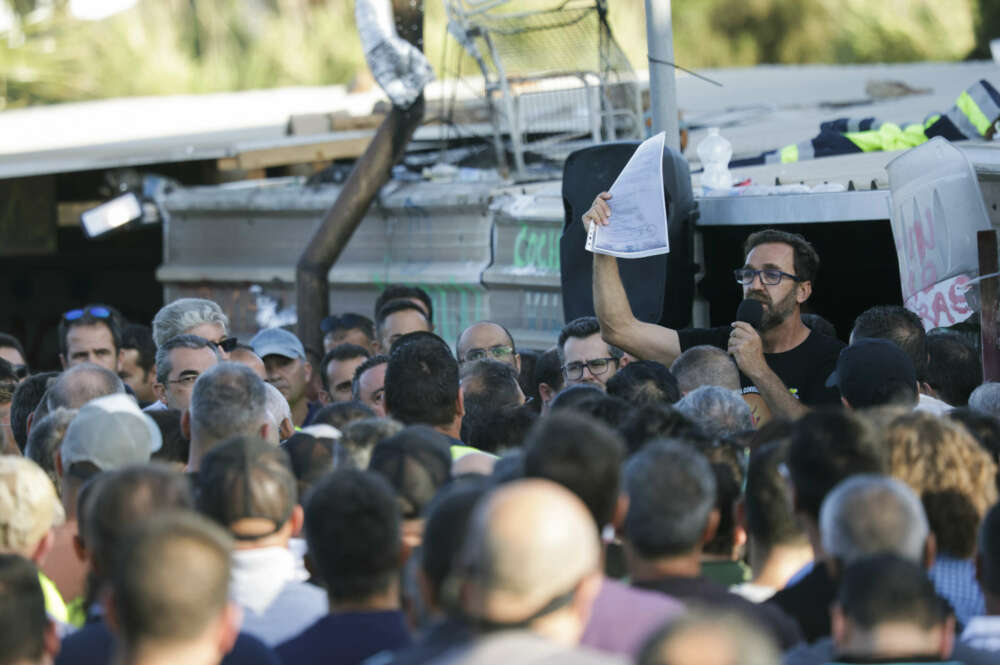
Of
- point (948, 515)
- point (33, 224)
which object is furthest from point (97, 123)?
point (948, 515)

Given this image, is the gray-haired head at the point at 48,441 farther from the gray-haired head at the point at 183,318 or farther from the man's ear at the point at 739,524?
the gray-haired head at the point at 183,318

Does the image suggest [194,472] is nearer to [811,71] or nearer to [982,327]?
[982,327]

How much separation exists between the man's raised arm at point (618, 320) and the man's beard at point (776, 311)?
39 cm

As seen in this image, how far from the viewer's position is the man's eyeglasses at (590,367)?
645 cm

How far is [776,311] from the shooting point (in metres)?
6.03

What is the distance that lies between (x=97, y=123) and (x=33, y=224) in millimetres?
1426

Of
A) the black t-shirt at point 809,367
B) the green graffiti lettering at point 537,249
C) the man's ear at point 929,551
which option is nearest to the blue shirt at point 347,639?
the man's ear at point 929,551

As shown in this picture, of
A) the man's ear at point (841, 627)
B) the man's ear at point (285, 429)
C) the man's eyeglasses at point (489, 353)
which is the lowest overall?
the man's ear at point (841, 627)

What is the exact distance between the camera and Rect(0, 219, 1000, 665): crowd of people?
2.77 meters

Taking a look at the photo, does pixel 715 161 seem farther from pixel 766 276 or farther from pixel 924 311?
pixel 766 276

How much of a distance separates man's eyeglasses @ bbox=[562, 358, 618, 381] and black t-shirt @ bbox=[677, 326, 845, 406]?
555mm

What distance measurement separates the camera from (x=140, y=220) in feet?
37.8

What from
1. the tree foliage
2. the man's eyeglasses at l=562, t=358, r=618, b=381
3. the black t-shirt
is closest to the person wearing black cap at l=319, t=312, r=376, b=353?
the man's eyeglasses at l=562, t=358, r=618, b=381

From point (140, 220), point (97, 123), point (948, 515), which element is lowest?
point (948, 515)
